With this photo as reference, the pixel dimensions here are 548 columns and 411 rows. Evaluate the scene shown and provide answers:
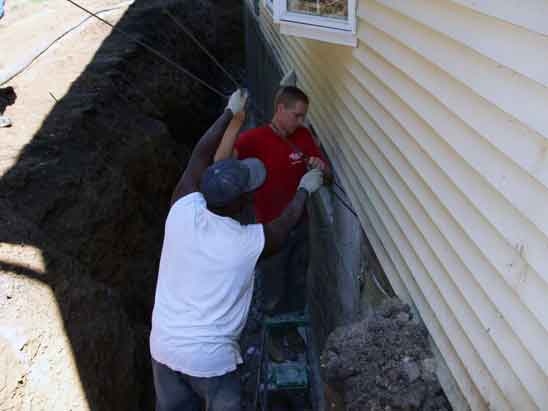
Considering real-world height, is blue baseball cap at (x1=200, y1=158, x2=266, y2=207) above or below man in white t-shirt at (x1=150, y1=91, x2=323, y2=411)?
above

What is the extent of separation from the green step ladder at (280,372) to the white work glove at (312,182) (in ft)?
5.51

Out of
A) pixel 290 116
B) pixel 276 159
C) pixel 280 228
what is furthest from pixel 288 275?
pixel 280 228

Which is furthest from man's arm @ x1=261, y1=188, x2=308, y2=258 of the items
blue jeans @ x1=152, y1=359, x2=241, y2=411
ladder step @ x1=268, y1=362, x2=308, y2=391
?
ladder step @ x1=268, y1=362, x2=308, y2=391

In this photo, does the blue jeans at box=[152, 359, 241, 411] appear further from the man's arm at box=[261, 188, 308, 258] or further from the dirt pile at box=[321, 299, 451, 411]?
the man's arm at box=[261, 188, 308, 258]

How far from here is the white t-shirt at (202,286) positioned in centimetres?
287

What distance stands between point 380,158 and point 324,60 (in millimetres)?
1883

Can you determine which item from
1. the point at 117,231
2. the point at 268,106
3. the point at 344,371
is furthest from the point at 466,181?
the point at 268,106

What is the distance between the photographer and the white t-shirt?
2.87 meters

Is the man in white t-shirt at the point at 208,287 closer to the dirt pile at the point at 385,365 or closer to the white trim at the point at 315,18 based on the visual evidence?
the dirt pile at the point at 385,365

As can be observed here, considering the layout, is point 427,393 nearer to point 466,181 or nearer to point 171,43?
point 466,181

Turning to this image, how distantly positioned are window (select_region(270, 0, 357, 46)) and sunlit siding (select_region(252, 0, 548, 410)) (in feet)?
0.80

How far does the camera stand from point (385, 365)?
2.54m

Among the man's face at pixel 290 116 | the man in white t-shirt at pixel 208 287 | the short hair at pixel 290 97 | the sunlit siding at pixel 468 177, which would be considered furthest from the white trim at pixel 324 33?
the man in white t-shirt at pixel 208 287

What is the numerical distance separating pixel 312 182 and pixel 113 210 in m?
2.87
